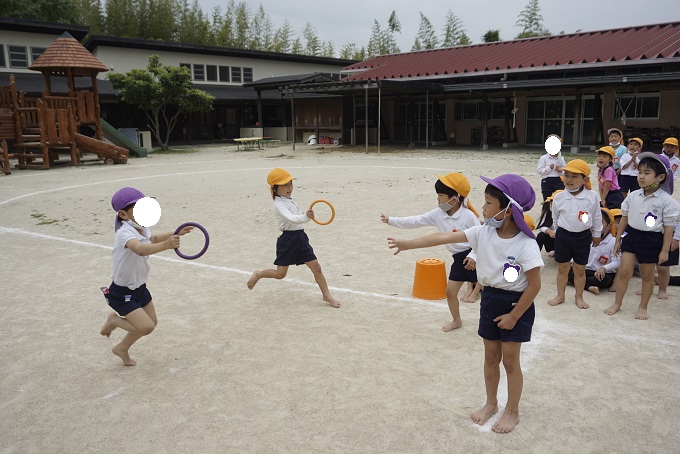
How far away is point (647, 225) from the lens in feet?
16.6

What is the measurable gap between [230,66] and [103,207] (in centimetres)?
2744

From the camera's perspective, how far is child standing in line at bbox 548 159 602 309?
5.31 metres

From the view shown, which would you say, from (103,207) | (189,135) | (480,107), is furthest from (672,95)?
(189,135)

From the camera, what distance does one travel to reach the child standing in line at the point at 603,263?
5.96m

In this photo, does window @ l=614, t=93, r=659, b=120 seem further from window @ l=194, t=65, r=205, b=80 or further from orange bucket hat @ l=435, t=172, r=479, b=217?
window @ l=194, t=65, r=205, b=80

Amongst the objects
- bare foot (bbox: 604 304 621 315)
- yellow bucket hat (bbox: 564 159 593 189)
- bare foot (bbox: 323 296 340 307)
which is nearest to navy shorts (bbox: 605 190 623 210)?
yellow bucket hat (bbox: 564 159 593 189)

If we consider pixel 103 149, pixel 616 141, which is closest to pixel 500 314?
pixel 616 141

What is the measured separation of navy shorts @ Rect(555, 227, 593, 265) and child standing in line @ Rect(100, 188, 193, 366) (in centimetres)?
371

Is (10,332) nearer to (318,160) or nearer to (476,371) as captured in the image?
(476,371)

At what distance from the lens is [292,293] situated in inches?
239

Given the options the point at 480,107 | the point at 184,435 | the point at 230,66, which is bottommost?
the point at 184,435

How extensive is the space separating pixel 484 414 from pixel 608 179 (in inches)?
194

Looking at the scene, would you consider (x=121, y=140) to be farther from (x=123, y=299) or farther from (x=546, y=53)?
(x=123, y=299)

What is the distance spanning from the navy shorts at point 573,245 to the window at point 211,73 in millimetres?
33854
